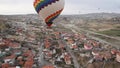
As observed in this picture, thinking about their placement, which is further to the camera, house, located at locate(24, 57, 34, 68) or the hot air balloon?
house, located at locate(24, 57, 34, 68)

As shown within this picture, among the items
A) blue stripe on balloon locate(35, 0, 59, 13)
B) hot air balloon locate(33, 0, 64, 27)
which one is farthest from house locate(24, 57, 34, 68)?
blue stripe on balloon locate(35, 0, 59, 13)

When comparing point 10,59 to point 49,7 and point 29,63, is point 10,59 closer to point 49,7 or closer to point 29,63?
point 29,63

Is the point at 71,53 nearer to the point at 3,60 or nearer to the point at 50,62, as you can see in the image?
the point at 50,62

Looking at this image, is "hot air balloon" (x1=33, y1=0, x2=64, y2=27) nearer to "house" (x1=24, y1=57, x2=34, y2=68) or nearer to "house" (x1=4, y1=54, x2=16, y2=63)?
"house" (x1=24, y1=57, x2=34, y2=68)

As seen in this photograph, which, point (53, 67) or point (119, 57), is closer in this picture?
point (53, 67)

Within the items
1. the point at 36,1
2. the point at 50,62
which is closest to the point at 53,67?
the point at 50,62

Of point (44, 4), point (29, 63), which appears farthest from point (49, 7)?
point (29, 63)

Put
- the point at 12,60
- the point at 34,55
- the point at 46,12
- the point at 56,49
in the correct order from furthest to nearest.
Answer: the point at 56,49 < the point at 34,55 < the point at 12,60 < the point at 46,12

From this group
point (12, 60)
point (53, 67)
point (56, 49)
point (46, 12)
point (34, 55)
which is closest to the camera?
point (46, 12)

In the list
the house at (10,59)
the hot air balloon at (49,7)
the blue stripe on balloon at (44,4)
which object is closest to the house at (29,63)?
the house at (10,59)
